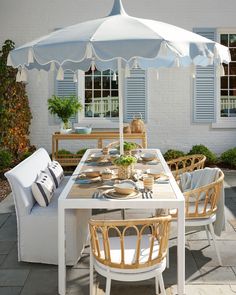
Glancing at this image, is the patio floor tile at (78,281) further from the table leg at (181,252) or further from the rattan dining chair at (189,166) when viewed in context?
the rattan dining chair at (189,166)

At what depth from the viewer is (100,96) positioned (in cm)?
1022

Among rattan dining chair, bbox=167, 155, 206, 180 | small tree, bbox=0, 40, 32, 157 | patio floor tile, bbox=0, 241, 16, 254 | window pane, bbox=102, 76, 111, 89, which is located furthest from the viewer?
window pane, bbox=102, 76, 111, 89

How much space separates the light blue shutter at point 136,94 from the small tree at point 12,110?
7.09 ft

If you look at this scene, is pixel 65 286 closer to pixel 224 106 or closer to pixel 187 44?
pixel 187 44

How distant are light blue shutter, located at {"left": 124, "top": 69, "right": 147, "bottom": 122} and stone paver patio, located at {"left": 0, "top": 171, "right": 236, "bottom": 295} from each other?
5254 mm

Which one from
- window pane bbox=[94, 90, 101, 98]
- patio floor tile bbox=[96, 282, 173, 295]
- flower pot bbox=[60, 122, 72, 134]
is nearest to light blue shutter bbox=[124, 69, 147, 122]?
window pane bbox=[94, 90, 101, 98]

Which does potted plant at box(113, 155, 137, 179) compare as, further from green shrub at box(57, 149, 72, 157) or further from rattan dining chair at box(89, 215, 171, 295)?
green shrub at box(57, 149, 72, 157)

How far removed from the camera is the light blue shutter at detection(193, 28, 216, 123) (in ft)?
32.3

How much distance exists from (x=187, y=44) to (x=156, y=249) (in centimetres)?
168

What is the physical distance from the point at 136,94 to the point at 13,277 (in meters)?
6.49

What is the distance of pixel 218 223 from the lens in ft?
14.6

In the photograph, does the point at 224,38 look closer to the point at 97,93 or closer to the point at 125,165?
the point at 97,93

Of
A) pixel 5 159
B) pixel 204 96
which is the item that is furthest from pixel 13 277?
pixel 204 96

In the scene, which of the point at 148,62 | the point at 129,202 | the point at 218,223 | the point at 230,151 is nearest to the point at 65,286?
the point at 129,202
